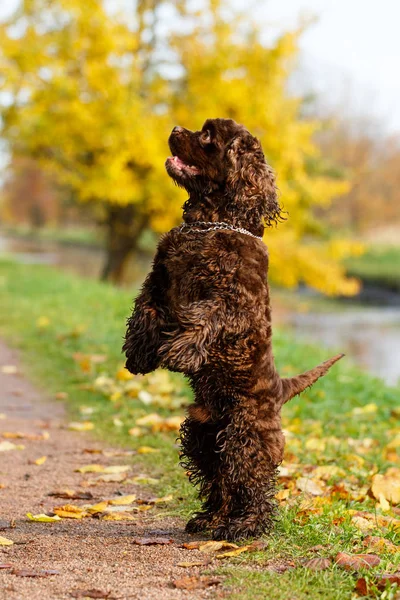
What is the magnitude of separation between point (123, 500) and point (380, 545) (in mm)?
1605

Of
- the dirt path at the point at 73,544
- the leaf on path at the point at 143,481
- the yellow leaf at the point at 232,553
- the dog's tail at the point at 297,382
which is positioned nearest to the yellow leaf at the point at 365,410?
the dirt path at the point at 73,544

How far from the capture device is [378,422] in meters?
7.25

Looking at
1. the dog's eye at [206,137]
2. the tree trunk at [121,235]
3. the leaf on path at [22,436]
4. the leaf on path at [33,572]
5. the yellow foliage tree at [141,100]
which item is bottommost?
the leaf on path at [33,572]

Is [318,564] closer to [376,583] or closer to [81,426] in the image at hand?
[376,583]

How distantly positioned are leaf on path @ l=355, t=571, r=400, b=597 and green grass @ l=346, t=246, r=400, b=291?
24.5 meters

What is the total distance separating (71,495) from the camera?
4.68 m

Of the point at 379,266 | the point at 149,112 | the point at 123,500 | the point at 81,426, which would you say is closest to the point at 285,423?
the point at 81,426

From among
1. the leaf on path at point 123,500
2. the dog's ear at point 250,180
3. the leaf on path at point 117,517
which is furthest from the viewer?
the leaf on path at point 123,500

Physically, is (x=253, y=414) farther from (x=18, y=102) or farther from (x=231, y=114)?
(x=18, y=102)

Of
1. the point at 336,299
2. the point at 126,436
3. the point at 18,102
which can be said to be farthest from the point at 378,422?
the point at 336,299

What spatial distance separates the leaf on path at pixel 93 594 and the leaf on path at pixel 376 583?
981 mm

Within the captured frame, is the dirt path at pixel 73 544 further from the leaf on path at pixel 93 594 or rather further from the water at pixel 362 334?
the water at pixel 362 334

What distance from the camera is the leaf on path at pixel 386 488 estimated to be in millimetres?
4699

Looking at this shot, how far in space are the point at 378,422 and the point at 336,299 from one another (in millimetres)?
Result: 19118
